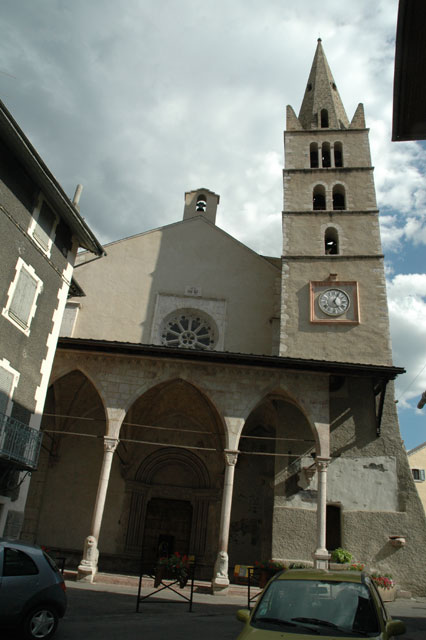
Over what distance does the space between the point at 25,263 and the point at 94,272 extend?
350 inches

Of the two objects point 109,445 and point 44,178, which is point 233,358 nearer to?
point 109,445

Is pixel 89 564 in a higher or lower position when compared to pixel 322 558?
lower

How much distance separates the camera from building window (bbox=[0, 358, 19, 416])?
32.7ft

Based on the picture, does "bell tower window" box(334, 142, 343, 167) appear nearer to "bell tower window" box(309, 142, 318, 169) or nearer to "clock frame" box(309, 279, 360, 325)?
"bell tower window" box(309, 142, 318, 169)

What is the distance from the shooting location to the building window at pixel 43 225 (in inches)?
447

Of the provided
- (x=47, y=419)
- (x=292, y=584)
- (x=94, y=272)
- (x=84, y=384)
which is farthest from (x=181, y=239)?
(x=292, y=584)

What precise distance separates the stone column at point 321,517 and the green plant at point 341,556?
1.63ft

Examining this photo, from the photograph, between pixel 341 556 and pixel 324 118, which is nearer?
pixel 341 556

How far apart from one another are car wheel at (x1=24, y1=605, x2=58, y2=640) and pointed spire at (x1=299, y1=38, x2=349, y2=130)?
20.8 metres

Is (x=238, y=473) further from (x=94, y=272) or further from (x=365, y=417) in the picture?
(x=94, y=272)

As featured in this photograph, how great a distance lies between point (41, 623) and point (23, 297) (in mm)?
6521

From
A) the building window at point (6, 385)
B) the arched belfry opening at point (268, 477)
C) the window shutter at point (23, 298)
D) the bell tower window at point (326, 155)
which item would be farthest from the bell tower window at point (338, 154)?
the building window at point (6, 385)

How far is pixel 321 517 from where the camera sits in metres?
12.8

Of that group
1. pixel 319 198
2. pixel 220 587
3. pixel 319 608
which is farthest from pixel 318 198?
pixel 319 608
